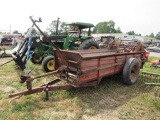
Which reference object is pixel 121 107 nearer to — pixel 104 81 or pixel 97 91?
pixel 97 91

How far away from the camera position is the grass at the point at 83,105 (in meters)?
3.01

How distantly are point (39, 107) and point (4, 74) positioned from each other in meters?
2.98

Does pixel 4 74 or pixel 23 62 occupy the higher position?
pixel 23 62

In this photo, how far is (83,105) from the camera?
11.2 feet

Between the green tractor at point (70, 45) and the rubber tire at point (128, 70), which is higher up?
the green tractor at point (70, 45)

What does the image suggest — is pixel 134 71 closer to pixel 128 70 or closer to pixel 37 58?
pixel 128 70

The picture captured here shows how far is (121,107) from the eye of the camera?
3443 mm

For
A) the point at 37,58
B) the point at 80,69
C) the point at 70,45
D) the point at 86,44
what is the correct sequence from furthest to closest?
the point at 37,58
the point at 70,45
the point at 86,44
the point at 80,69

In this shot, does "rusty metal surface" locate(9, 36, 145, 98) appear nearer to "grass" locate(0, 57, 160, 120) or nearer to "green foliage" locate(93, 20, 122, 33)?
"grass" locate(0, 57, 160, 120)

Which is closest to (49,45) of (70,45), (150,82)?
(70,45)

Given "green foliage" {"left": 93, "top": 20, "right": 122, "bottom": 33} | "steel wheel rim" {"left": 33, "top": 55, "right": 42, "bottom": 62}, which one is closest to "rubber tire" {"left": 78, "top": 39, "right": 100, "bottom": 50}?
"steel wheel rim" {"left": 33, "top": 55, "right": 42, "bottom": 62}

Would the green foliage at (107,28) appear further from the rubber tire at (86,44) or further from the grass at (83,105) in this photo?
the grass at (83,105)

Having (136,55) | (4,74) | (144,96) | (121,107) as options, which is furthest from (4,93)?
(136,55)

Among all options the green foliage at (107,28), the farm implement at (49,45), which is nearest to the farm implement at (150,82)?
the farm implement at (49,45)
